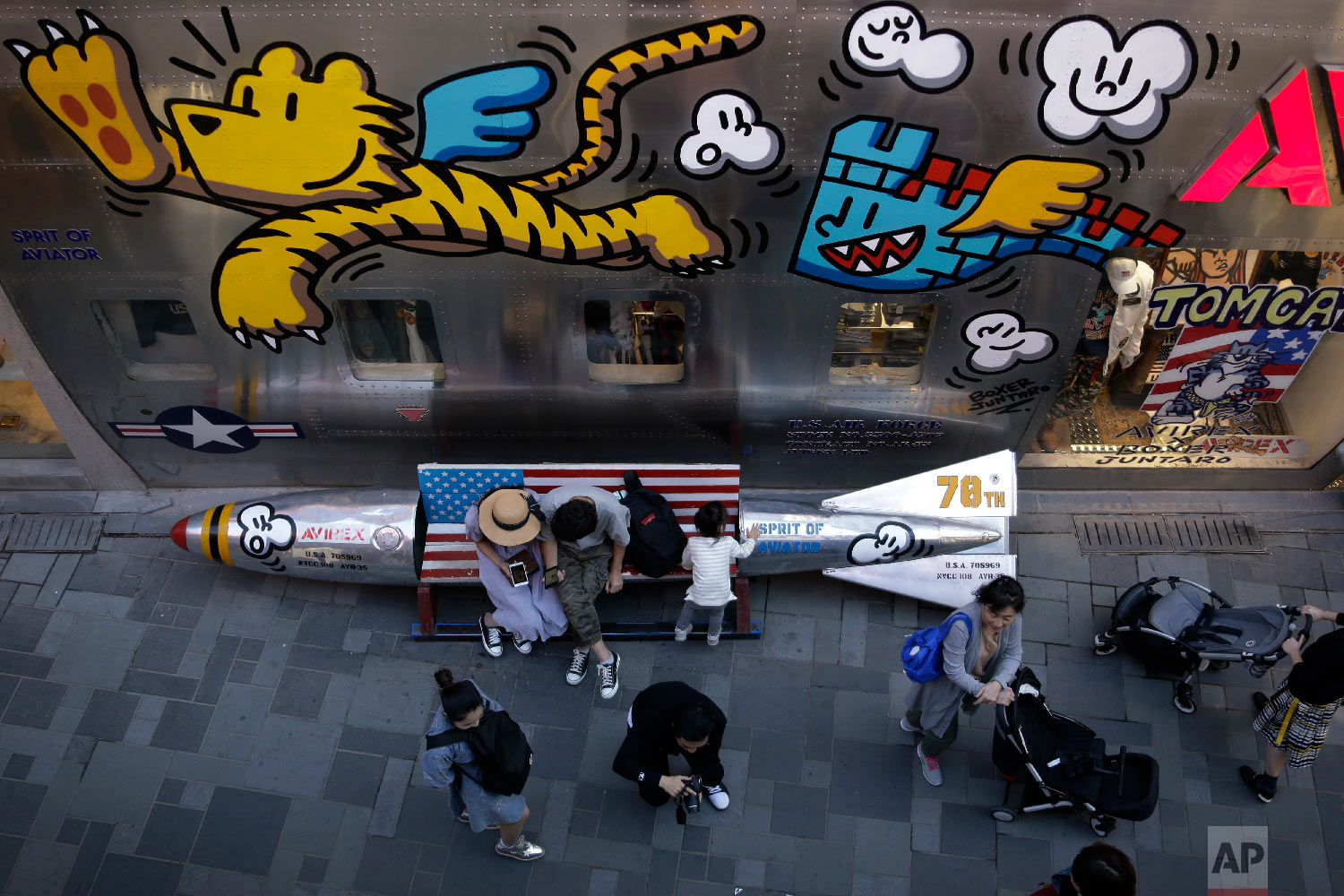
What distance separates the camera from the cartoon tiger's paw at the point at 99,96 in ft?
18.5

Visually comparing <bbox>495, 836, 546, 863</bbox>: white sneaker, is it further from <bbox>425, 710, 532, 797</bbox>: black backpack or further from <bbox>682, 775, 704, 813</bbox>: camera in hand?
<bbox>682, 775, 704, 813</bbox>: camera in hand

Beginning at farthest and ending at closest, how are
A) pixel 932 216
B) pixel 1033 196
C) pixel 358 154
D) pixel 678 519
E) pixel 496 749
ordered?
1. pixel 678 519
2. pixel 932 216
3. pixel 1033 196
4. pixel 358 154
5. pixel 496 749

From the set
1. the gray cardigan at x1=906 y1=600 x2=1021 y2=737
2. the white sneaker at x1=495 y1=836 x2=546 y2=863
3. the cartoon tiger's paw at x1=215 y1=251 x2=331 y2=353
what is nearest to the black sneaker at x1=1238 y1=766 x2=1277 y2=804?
the gray cardigan at x1=906 y1=600 x2=1021 y2=737

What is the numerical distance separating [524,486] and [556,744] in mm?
1876

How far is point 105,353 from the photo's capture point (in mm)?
7254

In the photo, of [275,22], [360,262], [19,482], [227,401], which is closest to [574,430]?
[360,262]

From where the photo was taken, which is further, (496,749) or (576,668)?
(576,668)

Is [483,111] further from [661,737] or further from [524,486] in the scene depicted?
[661,737]

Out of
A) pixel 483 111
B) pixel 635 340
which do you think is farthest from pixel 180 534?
pixel 483 111

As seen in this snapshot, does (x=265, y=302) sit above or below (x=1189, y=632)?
above

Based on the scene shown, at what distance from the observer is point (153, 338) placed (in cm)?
737

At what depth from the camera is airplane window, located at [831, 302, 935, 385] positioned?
7160mm

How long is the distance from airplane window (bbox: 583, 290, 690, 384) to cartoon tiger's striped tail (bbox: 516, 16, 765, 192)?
1.19m

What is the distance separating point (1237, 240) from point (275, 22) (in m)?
6.11
